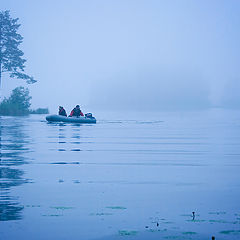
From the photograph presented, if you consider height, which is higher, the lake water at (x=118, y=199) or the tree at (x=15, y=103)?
the tree at (x=15, y=103)

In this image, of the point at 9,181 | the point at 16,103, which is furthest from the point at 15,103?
the point at 9,181

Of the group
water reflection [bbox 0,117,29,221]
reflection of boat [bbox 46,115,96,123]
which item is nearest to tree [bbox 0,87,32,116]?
reflection of boat [bbox 46,115,96,123]

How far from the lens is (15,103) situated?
243ft

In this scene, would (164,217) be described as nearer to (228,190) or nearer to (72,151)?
(228,190)

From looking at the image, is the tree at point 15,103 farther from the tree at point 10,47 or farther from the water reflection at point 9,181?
the water reflection at point 9,181

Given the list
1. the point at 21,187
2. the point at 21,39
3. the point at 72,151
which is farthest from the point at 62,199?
the point at 21,39

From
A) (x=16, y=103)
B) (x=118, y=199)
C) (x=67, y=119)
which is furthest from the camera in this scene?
(x=16, y=103)

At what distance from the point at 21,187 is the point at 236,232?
5379mm

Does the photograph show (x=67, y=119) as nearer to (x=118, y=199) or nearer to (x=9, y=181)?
(x=9, y=181)

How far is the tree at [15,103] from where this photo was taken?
2874 inches

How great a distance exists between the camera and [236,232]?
685 cm

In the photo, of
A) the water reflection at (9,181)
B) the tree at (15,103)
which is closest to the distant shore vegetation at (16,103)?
the tree at (15,103)

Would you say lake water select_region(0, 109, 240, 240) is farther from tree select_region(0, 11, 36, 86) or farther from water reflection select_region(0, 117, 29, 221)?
tree select_region(0, 11, 36, 86)

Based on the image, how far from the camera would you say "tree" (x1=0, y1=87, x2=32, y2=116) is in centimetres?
7300
